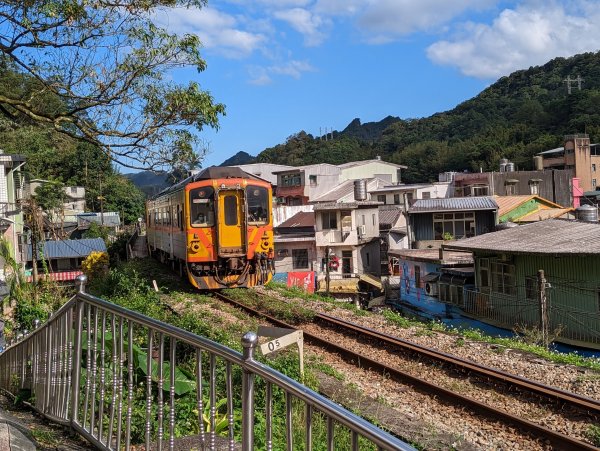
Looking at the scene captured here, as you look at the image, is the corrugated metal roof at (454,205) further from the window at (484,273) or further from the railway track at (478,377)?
the railway track at (478,377)

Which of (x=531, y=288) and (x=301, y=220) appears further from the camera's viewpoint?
(x=301, y=220)

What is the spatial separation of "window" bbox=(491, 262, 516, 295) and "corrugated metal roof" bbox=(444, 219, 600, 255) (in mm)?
807

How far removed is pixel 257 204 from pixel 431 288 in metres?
11.4

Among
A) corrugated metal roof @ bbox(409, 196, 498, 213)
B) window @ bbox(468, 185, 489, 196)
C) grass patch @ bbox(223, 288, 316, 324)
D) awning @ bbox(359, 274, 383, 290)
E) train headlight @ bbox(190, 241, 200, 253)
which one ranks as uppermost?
window @ bbox(468, 185, 489, 196)

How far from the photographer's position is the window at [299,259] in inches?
1287

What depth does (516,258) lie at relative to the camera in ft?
58.6

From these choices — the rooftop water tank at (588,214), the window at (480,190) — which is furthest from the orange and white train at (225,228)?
the window at (480,190)

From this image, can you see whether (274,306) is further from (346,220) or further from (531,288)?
(346,220)

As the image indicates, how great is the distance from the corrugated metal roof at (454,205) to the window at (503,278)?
901 centimetres

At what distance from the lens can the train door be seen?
13.7m

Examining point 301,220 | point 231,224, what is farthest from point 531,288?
point 301,220

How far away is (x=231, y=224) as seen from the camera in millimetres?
13828

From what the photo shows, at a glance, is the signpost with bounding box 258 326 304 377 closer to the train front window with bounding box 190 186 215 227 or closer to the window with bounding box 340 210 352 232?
the train front window with bounding box 190 186 215 227

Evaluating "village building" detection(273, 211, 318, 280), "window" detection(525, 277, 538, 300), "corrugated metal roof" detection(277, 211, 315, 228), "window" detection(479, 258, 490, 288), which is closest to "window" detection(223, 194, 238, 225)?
"window" detection(525, 277, 538, 300)
